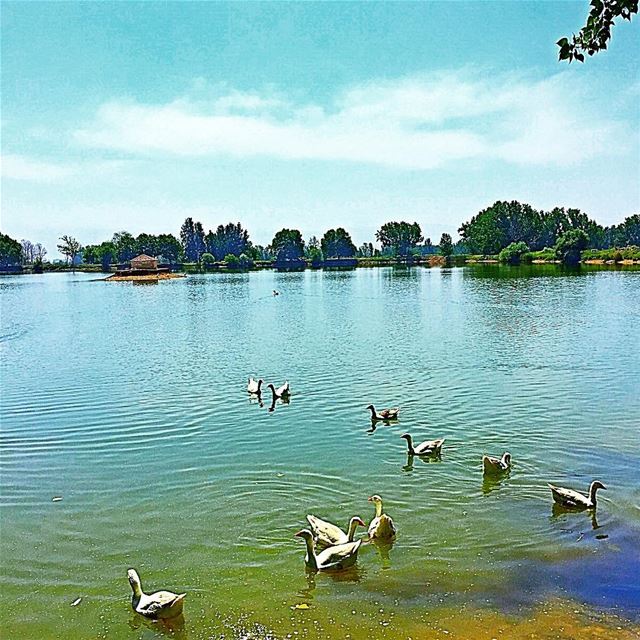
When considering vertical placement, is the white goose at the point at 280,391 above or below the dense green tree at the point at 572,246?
below

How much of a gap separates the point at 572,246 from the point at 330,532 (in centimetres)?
13524

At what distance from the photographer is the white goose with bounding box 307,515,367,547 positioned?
429 inches

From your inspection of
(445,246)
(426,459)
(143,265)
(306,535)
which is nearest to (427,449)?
(426,459)

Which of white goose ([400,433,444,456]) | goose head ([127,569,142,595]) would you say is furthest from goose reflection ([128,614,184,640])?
white goose ([400,433,444,456])

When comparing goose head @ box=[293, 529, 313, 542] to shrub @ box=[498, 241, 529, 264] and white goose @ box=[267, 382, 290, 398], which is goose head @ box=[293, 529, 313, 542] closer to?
white goose @ box=[267, 382, 290, 398]

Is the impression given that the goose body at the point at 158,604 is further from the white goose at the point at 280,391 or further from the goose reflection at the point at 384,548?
the white goose at the point at 280,391

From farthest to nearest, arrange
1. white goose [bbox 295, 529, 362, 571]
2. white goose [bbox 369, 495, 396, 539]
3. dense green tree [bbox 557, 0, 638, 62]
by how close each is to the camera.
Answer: white goose [bbox 369, 495, 396, 539], white goose [bbox 295, 529, 362, 571], dense green tree [bbox 557, 0, 638, 62]

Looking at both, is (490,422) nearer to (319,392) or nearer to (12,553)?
(319,392)

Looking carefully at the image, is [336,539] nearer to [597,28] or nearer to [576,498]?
[576,498]

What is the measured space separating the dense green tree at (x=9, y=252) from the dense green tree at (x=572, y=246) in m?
147

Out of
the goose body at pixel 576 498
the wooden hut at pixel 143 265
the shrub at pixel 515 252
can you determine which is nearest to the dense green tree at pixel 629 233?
the shrub at pixel 515 252

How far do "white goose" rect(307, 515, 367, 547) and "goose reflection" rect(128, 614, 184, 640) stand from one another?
2.69 metres

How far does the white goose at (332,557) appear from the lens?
1038 cm

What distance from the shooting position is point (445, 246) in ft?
611
